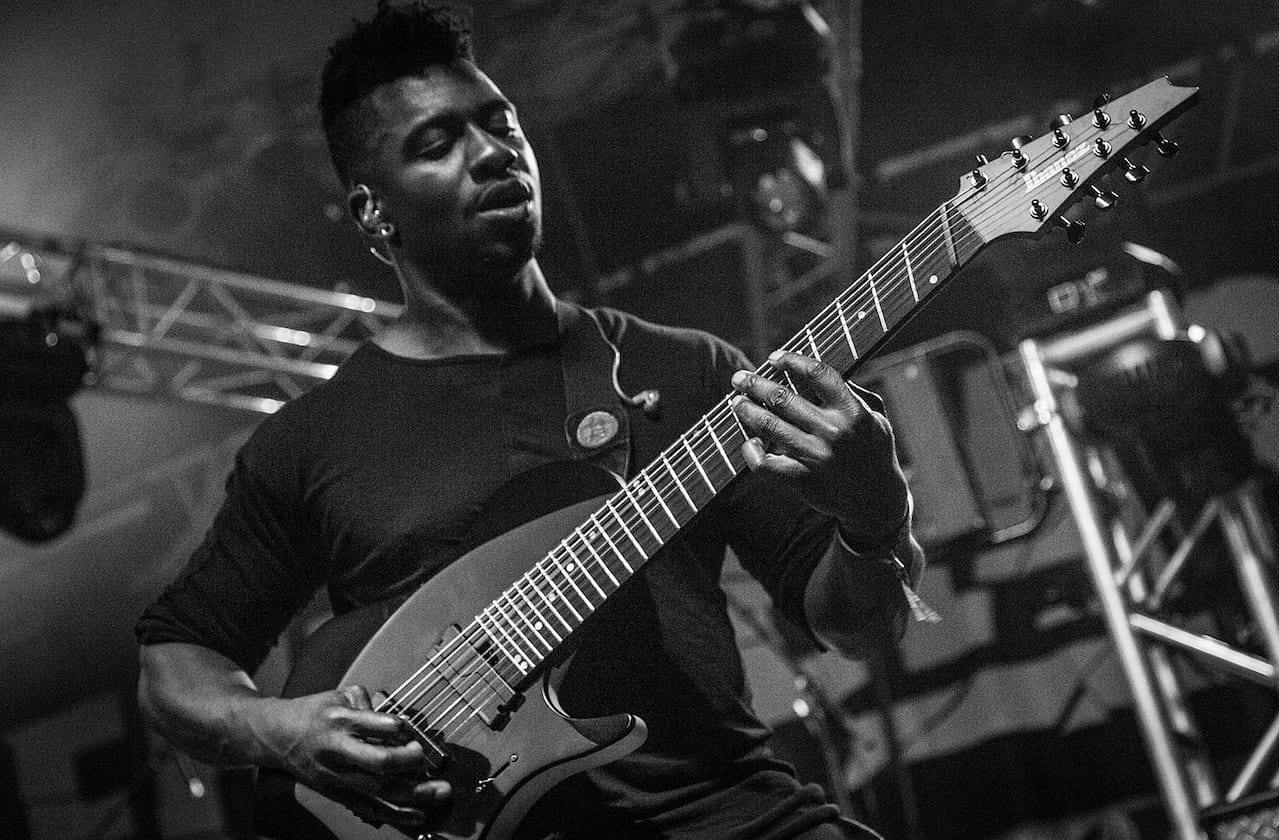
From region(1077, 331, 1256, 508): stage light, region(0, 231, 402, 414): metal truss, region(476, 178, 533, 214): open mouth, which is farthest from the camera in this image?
region(0, 231, 402, 414): metal truss

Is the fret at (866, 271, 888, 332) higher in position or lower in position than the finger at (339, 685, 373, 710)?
higher

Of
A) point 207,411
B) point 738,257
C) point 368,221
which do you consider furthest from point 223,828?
→ point 368,221

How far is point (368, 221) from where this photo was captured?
2594 mm

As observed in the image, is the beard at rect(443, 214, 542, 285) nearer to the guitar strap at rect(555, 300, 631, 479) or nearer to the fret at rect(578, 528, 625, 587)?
the guitar strap at rect(555, 300, 631, 479)

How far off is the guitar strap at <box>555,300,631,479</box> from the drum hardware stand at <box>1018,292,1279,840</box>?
3435mm

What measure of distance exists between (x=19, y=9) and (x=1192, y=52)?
18.9 feet

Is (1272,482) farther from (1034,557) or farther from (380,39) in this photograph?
(380,39)

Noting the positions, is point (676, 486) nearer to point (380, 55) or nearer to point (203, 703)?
point (203, 703)

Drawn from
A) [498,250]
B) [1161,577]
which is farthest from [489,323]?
[1161,577]

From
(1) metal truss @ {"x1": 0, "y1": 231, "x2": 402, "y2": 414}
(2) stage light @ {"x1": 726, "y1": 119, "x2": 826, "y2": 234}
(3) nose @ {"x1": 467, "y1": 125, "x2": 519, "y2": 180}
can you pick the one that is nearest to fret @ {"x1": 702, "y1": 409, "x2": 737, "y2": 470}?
(3) nose @ {"x1": 467, "y1": 125, "x2": 519, "y2": 180}

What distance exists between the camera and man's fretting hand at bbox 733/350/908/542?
69.6 inches

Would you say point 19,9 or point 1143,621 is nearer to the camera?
point 1143,621

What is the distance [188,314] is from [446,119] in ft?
14.8

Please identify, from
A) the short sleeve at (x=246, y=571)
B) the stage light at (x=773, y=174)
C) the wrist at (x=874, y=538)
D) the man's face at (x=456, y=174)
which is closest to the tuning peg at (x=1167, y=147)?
the wrist at (x=874, y=538)
